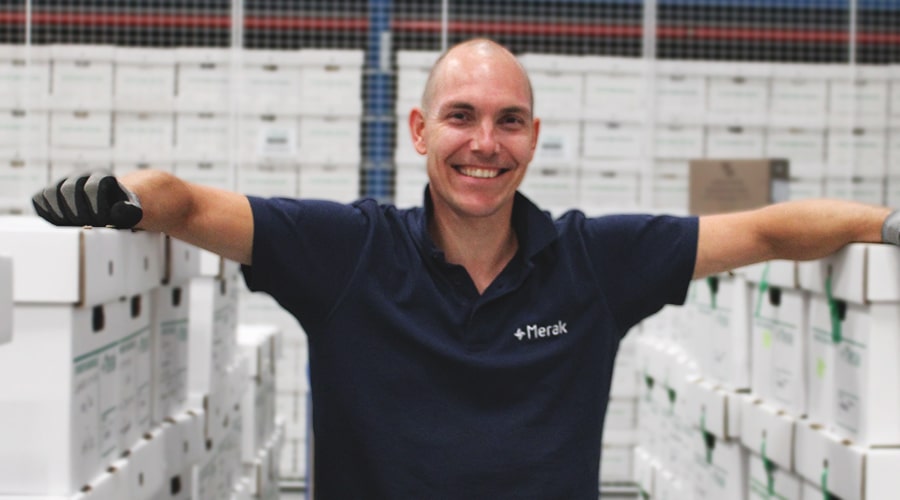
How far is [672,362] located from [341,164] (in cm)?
283

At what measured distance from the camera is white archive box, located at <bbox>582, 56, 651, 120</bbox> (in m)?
6.39

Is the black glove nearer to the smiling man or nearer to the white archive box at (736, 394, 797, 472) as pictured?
the smiling man

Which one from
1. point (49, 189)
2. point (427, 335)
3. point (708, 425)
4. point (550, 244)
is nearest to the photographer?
point (49, 189)

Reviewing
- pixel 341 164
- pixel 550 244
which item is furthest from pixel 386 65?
pixel 550 244

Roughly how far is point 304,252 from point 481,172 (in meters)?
0.41

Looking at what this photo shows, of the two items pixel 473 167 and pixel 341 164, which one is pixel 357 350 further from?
pixel 341 164

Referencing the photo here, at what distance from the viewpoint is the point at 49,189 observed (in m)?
1.90

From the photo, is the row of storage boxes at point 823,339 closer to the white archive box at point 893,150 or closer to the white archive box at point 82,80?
the white archive box at point 893,150

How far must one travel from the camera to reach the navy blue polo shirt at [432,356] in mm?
2287

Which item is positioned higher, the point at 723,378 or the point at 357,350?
the point at 357,350

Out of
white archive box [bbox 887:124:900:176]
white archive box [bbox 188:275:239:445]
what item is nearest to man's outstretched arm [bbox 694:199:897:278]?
white archive box [bbox 188:275:239:445]

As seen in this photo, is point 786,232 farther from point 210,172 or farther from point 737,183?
point 210,172

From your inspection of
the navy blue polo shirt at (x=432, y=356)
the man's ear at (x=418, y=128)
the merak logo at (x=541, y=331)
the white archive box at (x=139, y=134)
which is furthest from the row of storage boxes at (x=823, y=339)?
the white archive box at (x=139, y=134)

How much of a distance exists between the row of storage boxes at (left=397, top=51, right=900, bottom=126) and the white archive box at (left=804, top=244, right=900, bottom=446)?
403 centimetres
